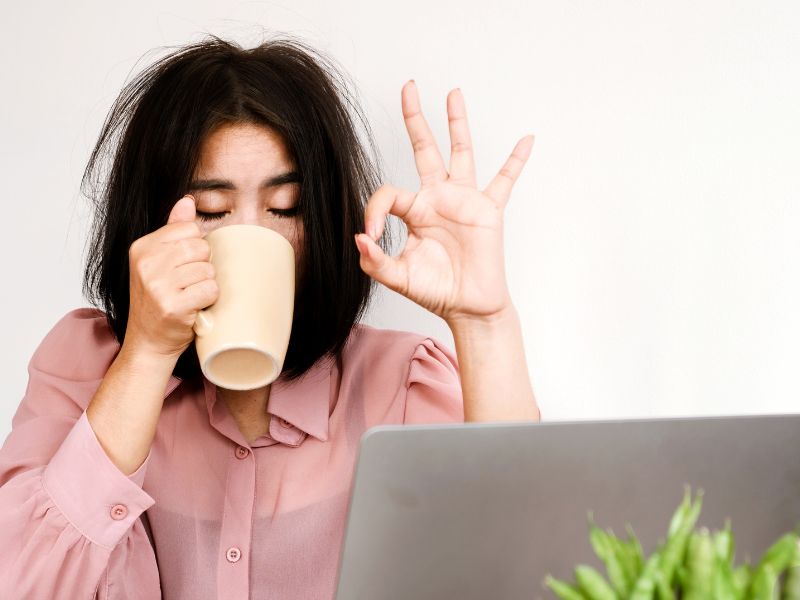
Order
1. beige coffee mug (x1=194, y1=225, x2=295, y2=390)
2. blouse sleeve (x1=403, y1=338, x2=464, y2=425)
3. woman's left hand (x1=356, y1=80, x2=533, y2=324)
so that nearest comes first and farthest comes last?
1. beige coffee mug (x1=194, y1=225, x2=295, y2=390)
2. woman's left hand (x1=356, y1=80, x2=533, y2=324)
3. blouse sleeve (x1=403, y1=338, x2=464, y2=425)

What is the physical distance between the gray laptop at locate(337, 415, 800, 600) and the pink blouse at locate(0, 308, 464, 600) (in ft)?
1.55

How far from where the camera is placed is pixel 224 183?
1095mm

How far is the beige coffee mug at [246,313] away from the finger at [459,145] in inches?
9.3

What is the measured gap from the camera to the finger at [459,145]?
1.02m

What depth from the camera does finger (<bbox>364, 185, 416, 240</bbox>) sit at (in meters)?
0.96

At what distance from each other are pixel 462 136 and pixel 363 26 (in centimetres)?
54

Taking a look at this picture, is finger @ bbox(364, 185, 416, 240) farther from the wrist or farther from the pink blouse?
the pink blouse

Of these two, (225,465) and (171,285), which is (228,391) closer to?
(225,465)

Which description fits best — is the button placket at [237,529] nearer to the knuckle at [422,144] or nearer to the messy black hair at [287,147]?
the messy black hair at [287,147]

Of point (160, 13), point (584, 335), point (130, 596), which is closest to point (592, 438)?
point (130, 596)

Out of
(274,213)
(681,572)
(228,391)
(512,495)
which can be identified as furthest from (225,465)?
(681,572)

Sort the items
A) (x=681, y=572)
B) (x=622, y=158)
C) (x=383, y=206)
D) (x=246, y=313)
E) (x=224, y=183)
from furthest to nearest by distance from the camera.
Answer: (x=622, y=158), (x=224, y=183), (x=383, y=206), (x=246, y=313), (x=681, y=572)

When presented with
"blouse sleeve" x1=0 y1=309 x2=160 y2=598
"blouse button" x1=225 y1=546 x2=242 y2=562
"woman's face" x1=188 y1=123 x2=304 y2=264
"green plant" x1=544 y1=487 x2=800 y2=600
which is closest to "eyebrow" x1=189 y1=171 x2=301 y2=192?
"woman's face" x1=188 y1=123 x2=304 y2=264

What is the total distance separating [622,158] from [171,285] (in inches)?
33.2
